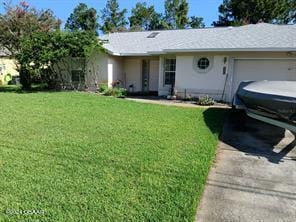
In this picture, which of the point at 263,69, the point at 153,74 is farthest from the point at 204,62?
the point at 153,74

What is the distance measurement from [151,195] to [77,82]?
14441 mm

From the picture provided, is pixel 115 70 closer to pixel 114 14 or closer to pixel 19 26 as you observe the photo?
pixel 19 26

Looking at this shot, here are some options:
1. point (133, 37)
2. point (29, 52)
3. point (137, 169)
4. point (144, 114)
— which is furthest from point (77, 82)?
point (137, 169)

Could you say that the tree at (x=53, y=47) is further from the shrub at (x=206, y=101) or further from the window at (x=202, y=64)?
the shrub at (x=206, y=101)

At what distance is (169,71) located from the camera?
608 inches

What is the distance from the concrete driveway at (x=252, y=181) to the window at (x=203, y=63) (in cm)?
680

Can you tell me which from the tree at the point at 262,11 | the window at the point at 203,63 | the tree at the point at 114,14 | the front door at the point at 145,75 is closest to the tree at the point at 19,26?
the front door at the point at 145,75

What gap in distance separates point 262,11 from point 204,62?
75.2 ft

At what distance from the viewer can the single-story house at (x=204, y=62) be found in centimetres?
1222

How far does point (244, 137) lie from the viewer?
7215 mm

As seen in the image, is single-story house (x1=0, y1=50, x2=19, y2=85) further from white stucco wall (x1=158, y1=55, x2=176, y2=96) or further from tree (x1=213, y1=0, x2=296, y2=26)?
tree (x1=213, y1=0, x2=296, y2=26)

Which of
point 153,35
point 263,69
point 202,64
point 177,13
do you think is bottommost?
point 263,69

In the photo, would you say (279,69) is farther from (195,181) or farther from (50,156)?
(50,156)

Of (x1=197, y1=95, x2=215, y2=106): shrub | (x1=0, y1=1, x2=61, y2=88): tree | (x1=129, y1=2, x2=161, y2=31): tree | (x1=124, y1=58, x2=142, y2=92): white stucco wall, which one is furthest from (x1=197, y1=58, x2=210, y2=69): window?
(x1=129, y1=2, x2=161, y2=31): tree
